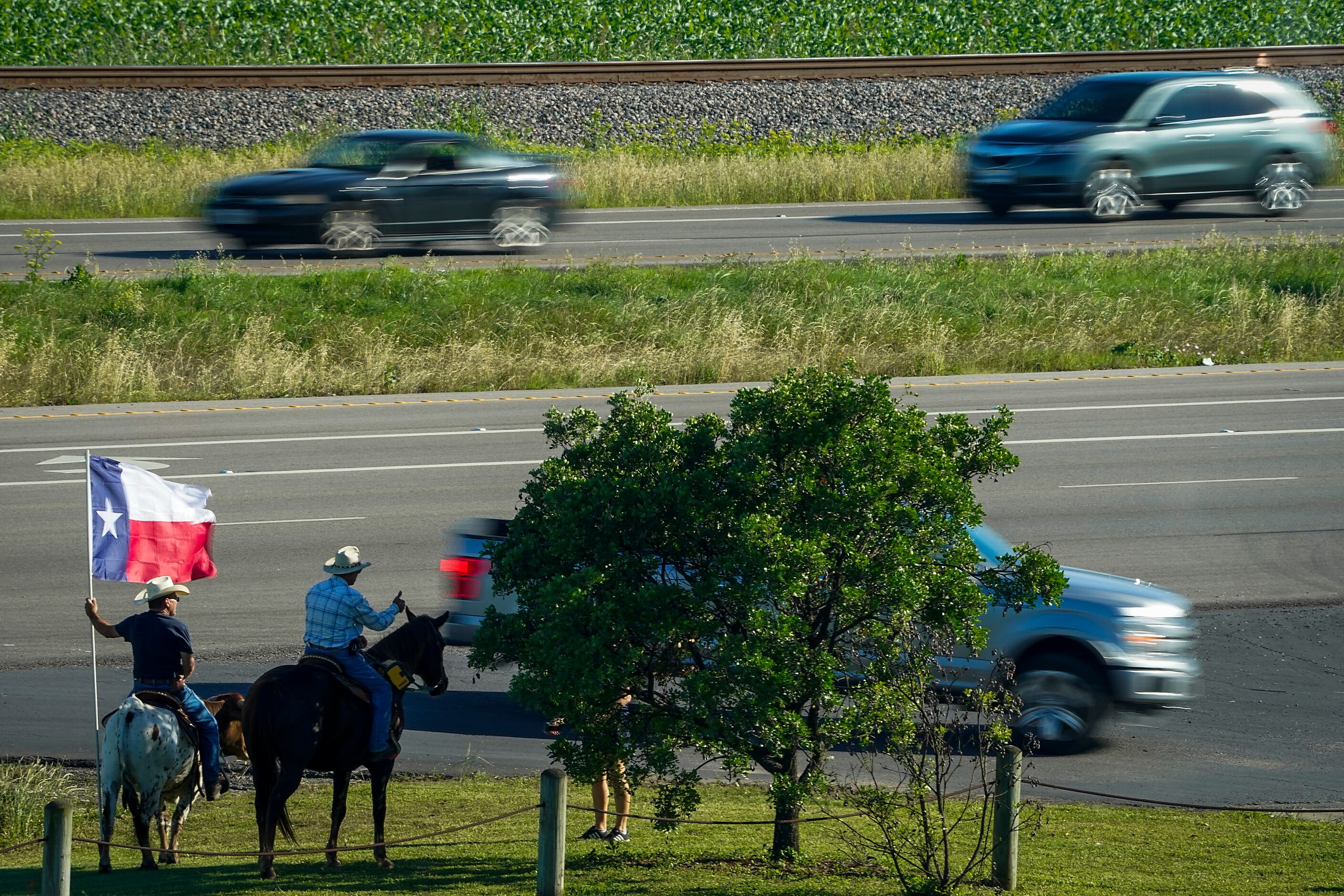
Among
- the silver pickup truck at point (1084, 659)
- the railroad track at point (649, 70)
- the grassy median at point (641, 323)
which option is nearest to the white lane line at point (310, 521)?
the silver pickup truck at point (1084, 659)

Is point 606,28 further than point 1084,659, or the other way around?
point 606,28

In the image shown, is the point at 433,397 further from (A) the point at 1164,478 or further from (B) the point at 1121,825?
(B) the point at 1121,825

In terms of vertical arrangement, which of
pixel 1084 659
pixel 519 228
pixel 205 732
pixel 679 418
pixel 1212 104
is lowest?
pixel 205 732

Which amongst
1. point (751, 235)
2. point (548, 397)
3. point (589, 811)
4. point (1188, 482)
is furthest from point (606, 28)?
point (589, 811)

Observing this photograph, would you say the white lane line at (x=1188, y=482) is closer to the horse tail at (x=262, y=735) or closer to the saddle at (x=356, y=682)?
the saddle at (x=356, y=682)

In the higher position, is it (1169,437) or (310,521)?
(1169,437)

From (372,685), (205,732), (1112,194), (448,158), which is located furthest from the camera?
(1112,194)

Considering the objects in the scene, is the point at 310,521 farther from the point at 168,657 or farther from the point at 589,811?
the point at 589,811

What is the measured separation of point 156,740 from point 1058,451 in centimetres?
1294

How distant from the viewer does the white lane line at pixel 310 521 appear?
50.9ft

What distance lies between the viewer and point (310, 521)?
1559 centimetres

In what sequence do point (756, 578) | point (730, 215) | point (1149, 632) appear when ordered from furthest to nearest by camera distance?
point (730, 215) < point (1149, 632) < point (756, 578)

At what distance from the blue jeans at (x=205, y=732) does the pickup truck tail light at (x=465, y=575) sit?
258cm

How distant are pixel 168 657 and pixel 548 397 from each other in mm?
13099
